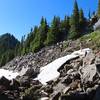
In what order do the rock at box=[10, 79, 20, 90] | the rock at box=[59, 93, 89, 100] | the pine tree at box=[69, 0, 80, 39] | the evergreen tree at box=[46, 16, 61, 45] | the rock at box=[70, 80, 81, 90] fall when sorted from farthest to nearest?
1. the evergreen tree at box=[46, 16, 61, 45]
2. the pine tree at box=[69, 0, 80, 39]
3. the rock at box=[10, 79, 20, 90]
4. the rock at box=[70, 80, 81, 90]
5. the rock at box=[59, 93, 89, 100]

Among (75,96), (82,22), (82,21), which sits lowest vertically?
(75,96)

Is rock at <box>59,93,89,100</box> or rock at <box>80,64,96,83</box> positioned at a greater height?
rock at <box>80,64,96,83</box>

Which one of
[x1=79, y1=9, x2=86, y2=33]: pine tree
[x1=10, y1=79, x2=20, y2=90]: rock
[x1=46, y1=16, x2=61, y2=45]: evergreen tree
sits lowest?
[x1=10, y1=79, x2=20, y2=90]: rock

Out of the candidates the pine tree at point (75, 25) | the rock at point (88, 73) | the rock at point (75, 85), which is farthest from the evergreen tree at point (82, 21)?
the rock at point (75, 85)

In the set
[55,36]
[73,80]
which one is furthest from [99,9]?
[73,80]

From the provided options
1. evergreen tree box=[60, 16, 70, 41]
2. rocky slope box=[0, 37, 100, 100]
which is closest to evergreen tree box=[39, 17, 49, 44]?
evergreen tree box=[60, 16, 70, 41]

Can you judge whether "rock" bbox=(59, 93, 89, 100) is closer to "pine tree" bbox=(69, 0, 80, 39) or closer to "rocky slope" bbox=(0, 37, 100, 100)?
"rocky slope" bbox=(0, 37, 100, 100)

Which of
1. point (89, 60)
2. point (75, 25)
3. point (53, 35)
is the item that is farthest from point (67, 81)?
point (53, 35)

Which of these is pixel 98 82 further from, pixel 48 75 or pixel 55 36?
pixel 55 36

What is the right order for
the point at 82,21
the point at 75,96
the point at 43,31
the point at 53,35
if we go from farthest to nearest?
the point at 43,31, the point at 82,21, the point at 53,35, the point at 75,96

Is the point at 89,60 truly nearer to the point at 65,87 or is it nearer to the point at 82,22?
the point at 65,87

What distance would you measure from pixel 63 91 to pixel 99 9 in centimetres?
6771

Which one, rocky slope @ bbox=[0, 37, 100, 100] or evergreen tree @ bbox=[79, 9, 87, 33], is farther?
evergreen tree @ bbox=[79, 9, 87, 33]

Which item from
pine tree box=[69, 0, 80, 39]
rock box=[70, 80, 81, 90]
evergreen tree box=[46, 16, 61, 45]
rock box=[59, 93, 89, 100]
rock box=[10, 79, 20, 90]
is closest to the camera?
rock box=[59, 93, 89, 100]
